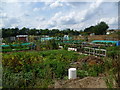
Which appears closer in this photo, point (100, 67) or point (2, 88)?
point (2, 88)

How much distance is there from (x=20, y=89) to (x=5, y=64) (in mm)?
2754

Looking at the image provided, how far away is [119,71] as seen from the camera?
2789 mm

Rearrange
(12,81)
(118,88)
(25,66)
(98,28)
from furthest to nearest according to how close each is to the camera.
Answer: (98,28) < (25,66) < (12,81) < (118,88)

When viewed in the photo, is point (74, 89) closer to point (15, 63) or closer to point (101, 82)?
point (101, 82)

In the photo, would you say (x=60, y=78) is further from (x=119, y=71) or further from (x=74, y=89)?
(x=119, y=71)

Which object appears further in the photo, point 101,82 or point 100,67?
point 100,67

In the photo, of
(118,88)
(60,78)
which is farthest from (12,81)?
(118,88)

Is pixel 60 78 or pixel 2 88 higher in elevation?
pixel 2 88

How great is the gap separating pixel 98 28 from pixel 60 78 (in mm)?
38140

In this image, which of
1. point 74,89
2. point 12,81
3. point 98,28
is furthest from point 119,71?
point 98,28

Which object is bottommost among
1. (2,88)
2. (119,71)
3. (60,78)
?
(60,78)

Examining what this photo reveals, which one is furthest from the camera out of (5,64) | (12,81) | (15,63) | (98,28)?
(98,28)

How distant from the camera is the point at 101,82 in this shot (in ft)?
10.9

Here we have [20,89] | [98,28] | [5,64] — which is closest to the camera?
[20,89]
